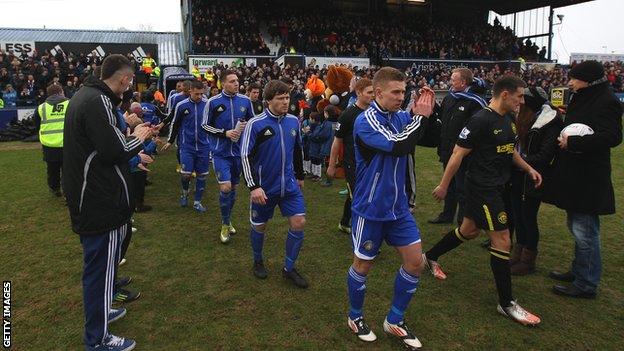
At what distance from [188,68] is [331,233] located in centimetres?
2119

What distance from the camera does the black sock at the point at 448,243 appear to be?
455 cm

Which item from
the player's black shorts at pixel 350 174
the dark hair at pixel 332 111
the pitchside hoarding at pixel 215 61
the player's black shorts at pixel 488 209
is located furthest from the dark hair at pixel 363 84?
the pitchside hoarding at pixel 215 61

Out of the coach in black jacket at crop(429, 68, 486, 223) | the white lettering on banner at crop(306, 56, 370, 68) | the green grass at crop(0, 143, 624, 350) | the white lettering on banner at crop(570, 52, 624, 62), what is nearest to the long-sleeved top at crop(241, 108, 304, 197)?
the green grass at crop(0, 143, 624, 350)

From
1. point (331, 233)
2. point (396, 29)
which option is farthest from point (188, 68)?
point (331, 233)

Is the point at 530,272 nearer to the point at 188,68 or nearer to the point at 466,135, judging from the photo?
the point at 466,135

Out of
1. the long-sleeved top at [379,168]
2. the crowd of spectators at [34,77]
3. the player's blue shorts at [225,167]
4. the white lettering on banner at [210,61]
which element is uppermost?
the white lettering on banner at [210,61]

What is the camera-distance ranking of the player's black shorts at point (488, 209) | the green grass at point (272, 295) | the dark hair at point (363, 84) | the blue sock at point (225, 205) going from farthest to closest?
1. the blue sock at point (225, 205)
2. the dark hair at point (363, 84)
3. the player's black shorts at point (488, 209)
4. the green grass at point (272, 295)

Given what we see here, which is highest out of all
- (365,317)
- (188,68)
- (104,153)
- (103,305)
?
(188,68)

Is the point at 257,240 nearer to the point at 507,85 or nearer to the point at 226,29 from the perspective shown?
the point at 507,85

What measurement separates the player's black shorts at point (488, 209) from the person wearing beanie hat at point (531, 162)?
105 centimetres

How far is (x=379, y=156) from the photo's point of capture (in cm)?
340

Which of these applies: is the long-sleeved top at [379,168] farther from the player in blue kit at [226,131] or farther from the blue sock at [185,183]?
the blue sock at [185,183]

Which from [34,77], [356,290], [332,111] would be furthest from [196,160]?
[34,77]

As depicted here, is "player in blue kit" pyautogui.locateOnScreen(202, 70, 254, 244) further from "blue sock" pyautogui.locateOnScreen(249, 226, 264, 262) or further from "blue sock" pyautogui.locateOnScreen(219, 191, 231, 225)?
"blue sock" pyautogui.locateOnScreen(249, 226, 264, 262)
